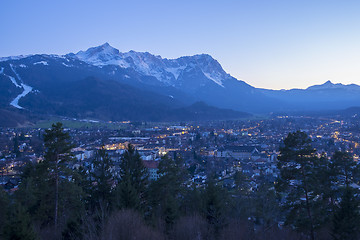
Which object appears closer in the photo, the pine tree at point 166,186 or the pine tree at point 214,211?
the pine tree at point 214,211

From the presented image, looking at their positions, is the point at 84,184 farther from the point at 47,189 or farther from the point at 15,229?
the point at 15,229

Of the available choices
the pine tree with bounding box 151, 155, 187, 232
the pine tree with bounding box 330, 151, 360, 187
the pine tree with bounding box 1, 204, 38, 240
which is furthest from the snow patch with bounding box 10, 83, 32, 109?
the pine tree with bounding box 330, 151, 360, 187

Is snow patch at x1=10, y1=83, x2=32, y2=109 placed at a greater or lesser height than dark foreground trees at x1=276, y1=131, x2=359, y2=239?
greater

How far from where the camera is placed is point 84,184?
18.3 m

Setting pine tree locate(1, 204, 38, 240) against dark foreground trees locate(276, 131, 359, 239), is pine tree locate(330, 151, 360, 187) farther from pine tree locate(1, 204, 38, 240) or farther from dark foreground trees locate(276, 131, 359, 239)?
pine tree locate(1, 204, 38, 240)

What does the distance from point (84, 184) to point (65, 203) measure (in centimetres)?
199

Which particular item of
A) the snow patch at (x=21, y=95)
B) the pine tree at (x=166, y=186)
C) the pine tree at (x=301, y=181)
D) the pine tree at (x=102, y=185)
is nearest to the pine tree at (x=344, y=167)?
the pine tree at (x=301, y=181)

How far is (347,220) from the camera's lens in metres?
11.7

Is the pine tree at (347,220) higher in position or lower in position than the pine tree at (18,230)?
lower

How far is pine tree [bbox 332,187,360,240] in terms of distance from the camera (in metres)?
11.6

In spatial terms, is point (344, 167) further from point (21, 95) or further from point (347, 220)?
point (21, 95)

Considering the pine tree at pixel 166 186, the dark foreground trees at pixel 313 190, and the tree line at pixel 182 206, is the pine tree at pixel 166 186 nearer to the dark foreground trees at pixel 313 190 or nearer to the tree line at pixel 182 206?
the tree line at pixel 182 206

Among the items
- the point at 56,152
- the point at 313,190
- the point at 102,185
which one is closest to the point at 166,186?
the point at 102,185

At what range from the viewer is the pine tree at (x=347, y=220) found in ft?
38.0
